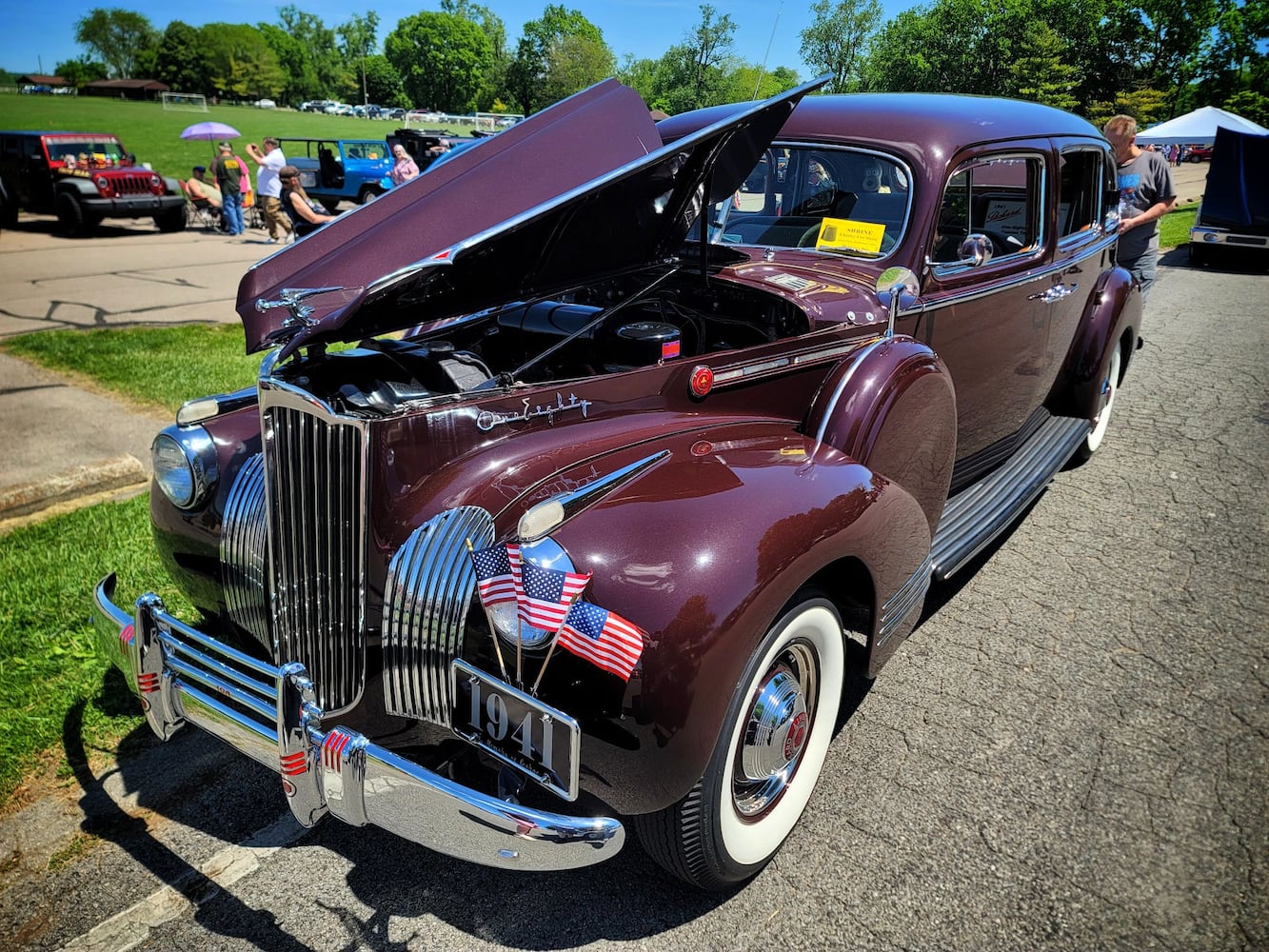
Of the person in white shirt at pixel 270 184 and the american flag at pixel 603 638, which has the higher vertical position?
the person in white shirt at pixel 270 184

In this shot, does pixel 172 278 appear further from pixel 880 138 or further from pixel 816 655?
pixel 816 655

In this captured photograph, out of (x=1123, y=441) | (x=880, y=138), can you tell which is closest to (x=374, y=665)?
(x=880, y=138)

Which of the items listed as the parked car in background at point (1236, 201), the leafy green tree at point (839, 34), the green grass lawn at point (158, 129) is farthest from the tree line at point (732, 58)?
the green grass lawn at point (158, 129)

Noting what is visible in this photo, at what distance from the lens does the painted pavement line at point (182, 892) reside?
196cm

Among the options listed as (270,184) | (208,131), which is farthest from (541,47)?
(270,184)

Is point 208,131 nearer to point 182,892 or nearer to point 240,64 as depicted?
point 182,892

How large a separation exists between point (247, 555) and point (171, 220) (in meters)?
16.5

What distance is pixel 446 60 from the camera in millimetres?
100875

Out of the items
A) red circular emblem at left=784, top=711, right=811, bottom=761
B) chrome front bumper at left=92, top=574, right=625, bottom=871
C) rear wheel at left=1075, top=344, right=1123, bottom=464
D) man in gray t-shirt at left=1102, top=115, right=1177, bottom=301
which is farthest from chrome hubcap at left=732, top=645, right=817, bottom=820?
man in gray t-shirt at left=1102, top=115, right=1177, bottom=301

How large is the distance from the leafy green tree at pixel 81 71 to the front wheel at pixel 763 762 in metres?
130

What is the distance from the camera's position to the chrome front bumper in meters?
1.65

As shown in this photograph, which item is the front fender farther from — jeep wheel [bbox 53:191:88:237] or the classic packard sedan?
jeep wheel [bbox 53:191:88:237]

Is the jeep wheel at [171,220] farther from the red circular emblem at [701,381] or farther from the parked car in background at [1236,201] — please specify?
the parked car in background at [1236,201]

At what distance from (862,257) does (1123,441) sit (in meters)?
3.42
